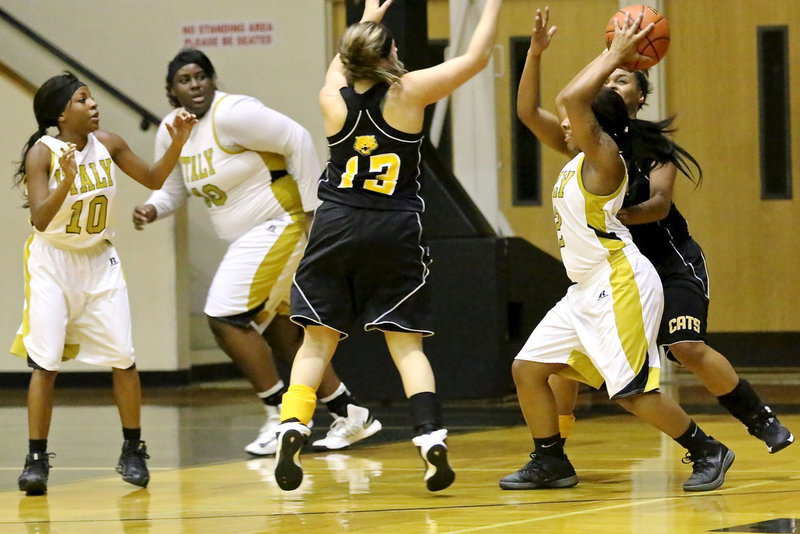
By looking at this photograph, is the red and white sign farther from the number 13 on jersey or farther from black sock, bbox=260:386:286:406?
the number 13 on jersey

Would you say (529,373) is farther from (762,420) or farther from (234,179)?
(234,179)

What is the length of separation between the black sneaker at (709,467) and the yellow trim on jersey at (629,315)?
0.35 metres

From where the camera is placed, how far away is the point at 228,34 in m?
10.8

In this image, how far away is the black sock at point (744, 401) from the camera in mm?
4992

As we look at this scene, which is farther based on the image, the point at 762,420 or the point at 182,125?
the point at 182,125

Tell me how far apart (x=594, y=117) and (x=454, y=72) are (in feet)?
1.63

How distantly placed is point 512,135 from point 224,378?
2.80 m

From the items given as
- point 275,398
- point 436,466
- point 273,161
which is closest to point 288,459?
point 436,466

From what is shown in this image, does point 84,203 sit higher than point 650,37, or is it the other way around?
point 650,37

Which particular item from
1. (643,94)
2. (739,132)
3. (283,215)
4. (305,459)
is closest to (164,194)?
(283,215)

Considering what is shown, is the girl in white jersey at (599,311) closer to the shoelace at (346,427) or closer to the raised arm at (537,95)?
the raised arm at (537,95)

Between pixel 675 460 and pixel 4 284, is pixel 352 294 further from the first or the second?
pixel 4 284

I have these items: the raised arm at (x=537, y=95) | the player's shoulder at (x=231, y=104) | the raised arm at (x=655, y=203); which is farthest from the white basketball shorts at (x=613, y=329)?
the player's shoulder at (x=231, y=104)

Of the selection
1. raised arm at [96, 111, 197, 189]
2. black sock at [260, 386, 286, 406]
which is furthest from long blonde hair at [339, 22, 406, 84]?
black sock at [260, 386, 286, 406]
